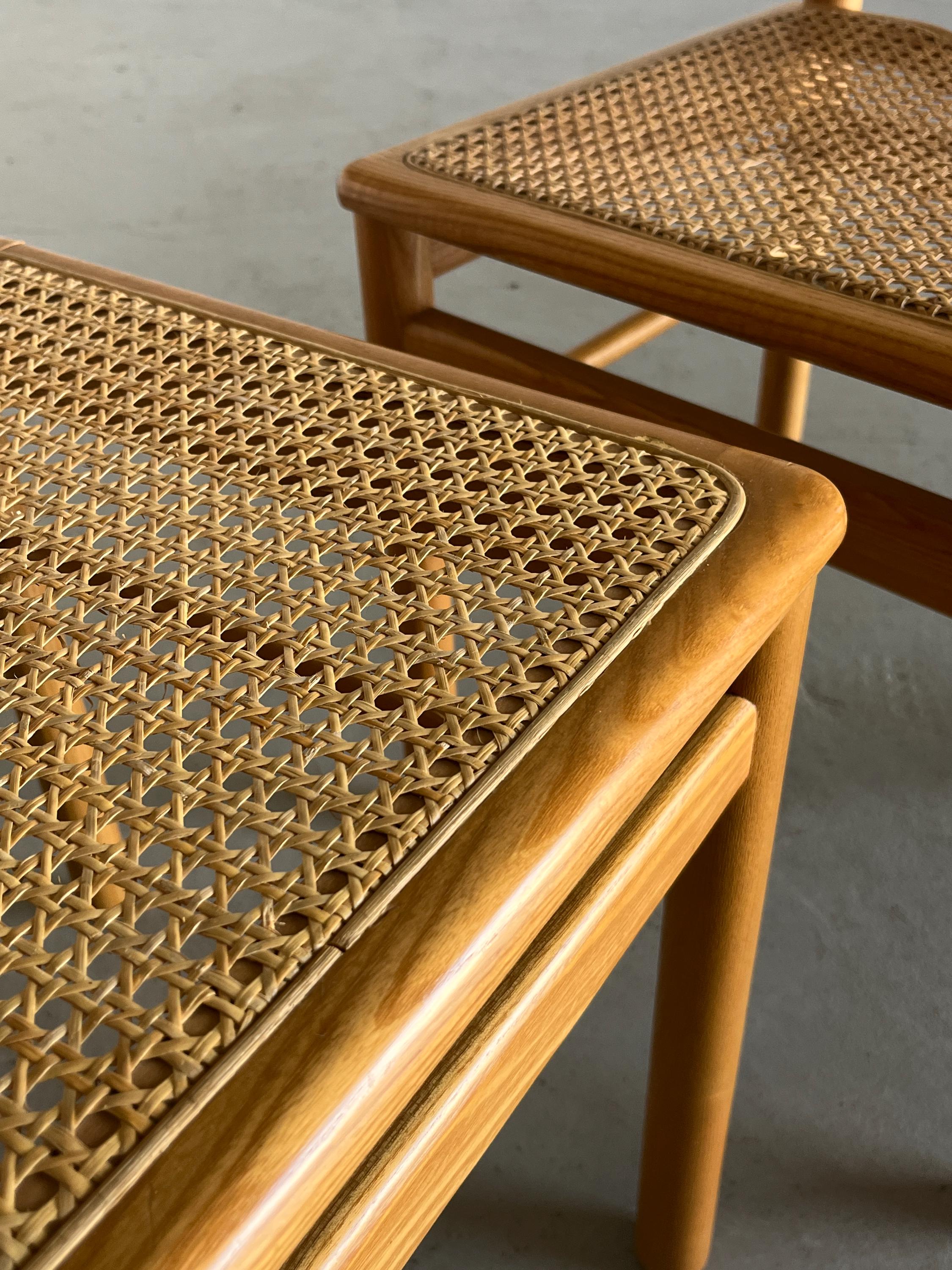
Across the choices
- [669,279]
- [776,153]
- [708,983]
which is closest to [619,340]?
[776,153]

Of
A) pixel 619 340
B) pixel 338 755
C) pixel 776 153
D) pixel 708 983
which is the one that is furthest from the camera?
pixel 619 340

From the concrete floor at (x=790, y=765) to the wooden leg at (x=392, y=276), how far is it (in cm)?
46

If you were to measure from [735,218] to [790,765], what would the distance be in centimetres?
50

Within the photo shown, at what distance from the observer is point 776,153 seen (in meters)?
0.71

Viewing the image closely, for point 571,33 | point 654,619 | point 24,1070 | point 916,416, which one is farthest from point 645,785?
point 571,33

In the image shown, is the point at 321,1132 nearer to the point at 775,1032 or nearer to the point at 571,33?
the point at 775,1032

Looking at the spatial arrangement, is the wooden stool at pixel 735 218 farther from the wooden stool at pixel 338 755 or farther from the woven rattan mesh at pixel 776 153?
the wooden stool at pixel 338 755

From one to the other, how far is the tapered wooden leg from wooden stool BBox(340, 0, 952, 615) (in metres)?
0.25

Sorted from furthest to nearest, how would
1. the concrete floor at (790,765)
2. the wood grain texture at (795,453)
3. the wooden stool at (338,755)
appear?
the concrete floor at (790,765) < the wood grain texture at (795,453) < the wooden stool at (338,755)

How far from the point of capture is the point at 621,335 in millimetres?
984

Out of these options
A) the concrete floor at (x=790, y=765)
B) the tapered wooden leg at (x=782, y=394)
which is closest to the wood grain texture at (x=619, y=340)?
the tapered wooden leg at (x=782, y=394)

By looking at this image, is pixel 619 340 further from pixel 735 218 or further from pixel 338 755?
pixel 338 755

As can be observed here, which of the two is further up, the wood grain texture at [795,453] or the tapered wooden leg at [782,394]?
the wood grain texture at [795,453]

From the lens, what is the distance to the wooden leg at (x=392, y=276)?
0.73 m
